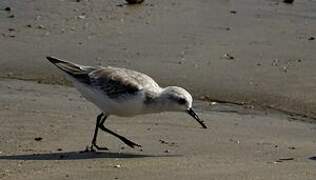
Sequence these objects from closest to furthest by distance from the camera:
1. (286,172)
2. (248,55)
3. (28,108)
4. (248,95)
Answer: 1. (286,172)
2. (28,108)
3. (248,95)
4. (248,55)

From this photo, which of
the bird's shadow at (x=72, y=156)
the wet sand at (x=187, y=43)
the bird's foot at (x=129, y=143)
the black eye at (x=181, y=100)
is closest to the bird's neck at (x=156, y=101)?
the black eye at (x=181, y=100)

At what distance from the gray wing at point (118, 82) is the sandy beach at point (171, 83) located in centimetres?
45

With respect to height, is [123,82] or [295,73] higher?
[123,82]

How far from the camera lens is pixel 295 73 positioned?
9.73 m

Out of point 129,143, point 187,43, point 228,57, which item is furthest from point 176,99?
point 187,43

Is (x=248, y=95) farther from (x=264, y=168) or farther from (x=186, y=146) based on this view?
(x=264, y=168)

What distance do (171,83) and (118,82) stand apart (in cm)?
266

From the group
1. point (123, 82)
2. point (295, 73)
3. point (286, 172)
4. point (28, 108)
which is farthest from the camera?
point (295, 73)

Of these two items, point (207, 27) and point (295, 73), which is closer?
point (295, 73)

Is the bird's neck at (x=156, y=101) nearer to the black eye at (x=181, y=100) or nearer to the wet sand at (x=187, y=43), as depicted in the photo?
the black eye at (x=181, y=100)

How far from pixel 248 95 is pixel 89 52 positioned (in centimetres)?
238

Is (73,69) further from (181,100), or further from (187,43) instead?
(187,43)

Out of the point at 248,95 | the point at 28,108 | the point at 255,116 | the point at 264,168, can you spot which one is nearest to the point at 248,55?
the point at 248,95

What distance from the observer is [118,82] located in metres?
6.87
